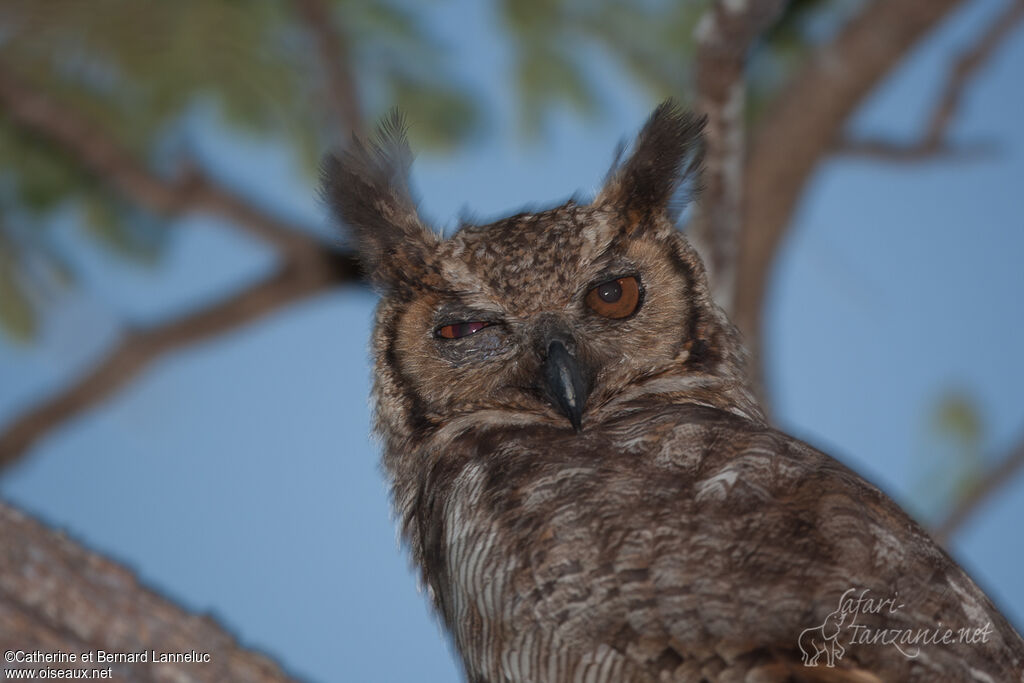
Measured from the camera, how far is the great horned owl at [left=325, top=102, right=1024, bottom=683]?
1.57 m

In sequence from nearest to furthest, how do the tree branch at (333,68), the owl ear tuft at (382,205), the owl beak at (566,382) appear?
1. the owl beak at (566,382)
2. the owl ear tuft at (382,205)
3. the tree branch at (333,68)

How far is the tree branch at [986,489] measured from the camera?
184 inches

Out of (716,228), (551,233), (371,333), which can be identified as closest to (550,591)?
(551,233)

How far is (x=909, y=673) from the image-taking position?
1.50 meters

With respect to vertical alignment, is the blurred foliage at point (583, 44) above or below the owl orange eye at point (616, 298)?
above

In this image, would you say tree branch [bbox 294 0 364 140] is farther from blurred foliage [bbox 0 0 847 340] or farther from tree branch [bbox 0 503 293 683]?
tree branch [bbox 0 503 293 683]

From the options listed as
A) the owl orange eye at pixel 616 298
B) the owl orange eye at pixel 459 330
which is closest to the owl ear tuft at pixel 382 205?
the owl orange eye at pixel 459 330

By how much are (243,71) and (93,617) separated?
3638 millimetres

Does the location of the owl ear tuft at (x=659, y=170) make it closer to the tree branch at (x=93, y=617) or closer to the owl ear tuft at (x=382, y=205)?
the owl ear tuft at (x=382, y=205)

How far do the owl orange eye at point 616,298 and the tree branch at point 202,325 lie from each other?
241 centimetres

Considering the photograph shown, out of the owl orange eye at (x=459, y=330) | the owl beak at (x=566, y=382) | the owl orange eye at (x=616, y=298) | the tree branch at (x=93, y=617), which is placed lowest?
the tree branch at (x=93, y=617)

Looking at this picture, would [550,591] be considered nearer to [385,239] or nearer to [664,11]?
[385,239]
